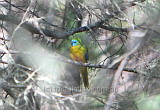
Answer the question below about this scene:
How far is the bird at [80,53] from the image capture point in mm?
6268

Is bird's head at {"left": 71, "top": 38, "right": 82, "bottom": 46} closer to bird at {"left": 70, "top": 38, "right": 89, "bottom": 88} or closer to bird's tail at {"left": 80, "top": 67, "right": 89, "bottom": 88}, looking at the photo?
bird at {"left": 70, "top": 38, "right": 89, "bottom": 88}

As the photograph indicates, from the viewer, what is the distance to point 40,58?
409cm

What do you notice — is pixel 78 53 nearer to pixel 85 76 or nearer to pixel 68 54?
pixel 68 54

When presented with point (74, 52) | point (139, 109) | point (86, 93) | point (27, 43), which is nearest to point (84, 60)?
point (74, 52)

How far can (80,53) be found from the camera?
21.8 feet

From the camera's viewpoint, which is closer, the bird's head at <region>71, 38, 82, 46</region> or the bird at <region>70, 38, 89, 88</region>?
the bird's head at <region>71, 38, 82, 46</region>

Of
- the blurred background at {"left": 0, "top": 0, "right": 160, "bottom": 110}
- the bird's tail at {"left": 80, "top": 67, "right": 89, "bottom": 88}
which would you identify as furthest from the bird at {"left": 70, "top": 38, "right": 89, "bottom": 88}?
the blurred background at {"left": 0, "top": 0, "right": 160, "bottom": 110}

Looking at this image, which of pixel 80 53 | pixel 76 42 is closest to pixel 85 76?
pixel 80 53

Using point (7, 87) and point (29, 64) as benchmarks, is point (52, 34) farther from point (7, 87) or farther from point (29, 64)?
point (7, 87)

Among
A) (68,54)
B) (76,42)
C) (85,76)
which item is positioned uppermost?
(76,42)

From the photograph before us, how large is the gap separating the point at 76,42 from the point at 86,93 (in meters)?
3.55

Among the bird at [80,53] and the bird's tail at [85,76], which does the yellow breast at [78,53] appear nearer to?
the bird at [80,53]

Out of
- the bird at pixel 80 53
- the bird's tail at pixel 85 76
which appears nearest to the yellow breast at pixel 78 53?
the bird at pixel 80 53

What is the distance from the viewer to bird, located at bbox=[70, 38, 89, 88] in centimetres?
627
